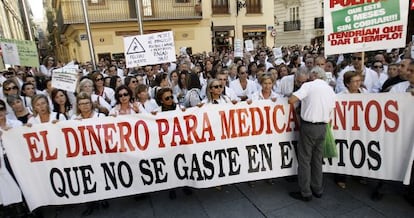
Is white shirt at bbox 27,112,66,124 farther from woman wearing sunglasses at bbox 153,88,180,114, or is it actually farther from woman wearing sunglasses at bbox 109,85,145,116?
woman wearing sunglasses at bbox 153,88,180,114

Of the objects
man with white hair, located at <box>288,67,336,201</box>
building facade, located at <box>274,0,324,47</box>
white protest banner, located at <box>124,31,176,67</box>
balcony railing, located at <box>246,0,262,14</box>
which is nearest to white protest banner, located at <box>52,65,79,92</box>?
white protest banner, located at <box>124,31,176,67</box>

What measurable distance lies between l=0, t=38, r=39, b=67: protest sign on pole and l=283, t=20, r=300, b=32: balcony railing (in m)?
30.1

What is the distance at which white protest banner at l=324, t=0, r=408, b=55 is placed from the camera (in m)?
4.04

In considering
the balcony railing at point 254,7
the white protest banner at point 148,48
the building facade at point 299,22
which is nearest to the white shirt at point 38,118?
the white protest banner at point 148,48

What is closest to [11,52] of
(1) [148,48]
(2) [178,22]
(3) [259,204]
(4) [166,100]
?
(1) [148,48]

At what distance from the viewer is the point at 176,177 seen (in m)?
4.07

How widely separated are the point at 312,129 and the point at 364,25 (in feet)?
5.30

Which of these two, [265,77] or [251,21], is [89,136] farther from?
[251,21]

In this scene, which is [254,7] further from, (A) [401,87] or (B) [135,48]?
(A) [401,87]

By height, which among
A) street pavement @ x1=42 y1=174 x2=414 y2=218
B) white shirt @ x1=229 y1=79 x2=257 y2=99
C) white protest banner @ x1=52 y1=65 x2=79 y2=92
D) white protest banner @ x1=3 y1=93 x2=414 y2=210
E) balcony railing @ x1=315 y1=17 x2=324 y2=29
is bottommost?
street pavement @ x1=42 y1=174 x2=414 y2=218

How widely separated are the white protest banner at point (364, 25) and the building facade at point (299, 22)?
90.7 feet

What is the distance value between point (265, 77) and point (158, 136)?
5.87 ft

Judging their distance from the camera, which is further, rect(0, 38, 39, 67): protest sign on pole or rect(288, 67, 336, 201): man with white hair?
rect(0, 38, 39, 67): protest sign on pole

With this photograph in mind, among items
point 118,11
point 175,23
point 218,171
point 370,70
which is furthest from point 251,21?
point 218,171
